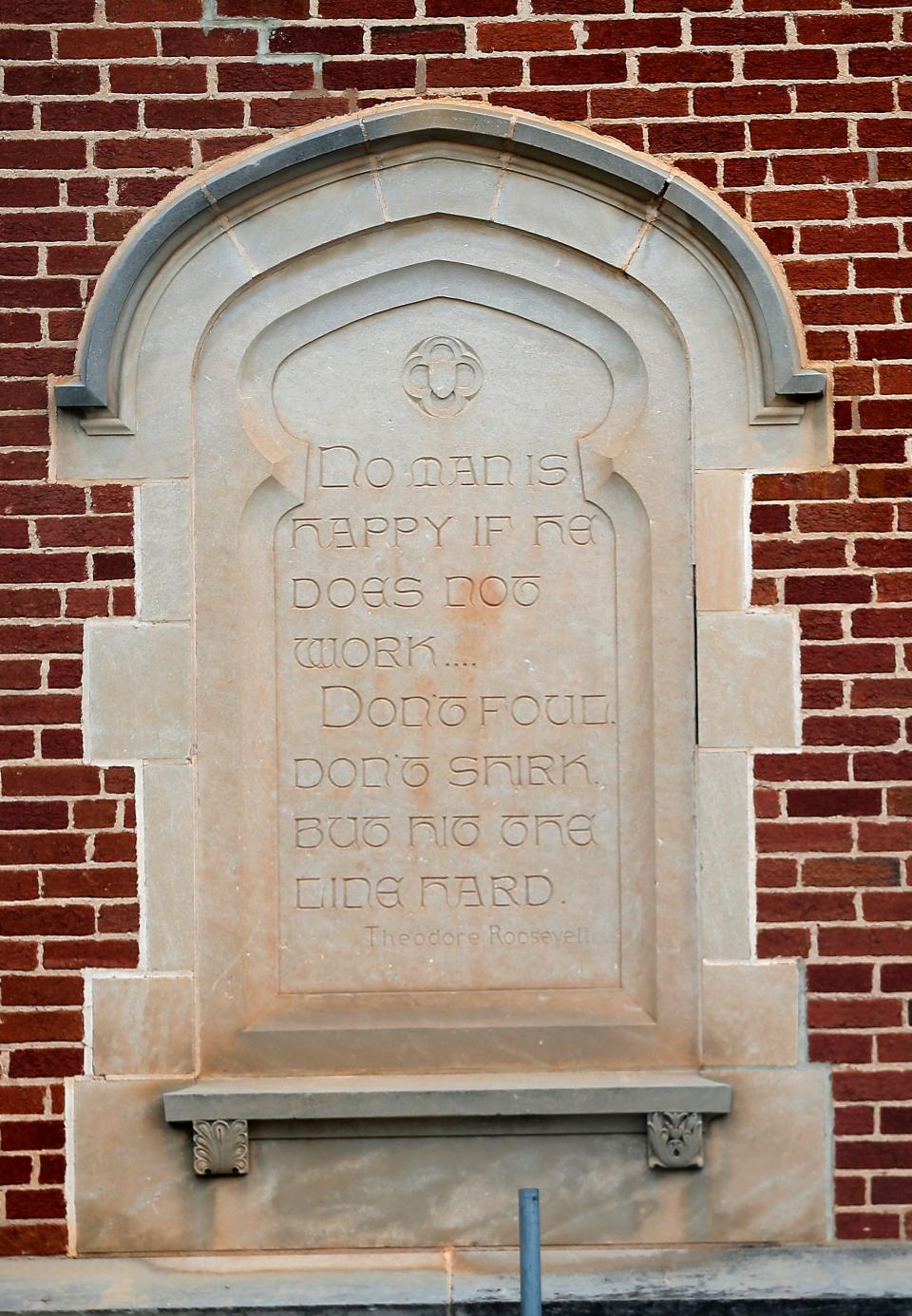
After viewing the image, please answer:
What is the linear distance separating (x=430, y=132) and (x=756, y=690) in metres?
1.78

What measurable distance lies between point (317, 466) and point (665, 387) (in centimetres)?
101

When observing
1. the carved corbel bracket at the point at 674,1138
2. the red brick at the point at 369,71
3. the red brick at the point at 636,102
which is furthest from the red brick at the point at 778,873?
the red brick at the point at 369,71

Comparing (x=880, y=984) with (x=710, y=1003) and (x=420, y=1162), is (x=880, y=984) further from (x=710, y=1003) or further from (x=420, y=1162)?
(x=420, y=1162)

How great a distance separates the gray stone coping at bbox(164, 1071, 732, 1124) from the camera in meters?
3.94

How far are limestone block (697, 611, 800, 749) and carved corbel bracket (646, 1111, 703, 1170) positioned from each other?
1005mm

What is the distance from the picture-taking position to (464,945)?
4.13m

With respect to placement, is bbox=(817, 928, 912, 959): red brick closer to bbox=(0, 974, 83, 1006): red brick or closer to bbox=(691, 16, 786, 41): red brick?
bbox=(0, 974, 83, 1006): red brick

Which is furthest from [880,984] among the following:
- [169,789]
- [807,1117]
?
[169,789]

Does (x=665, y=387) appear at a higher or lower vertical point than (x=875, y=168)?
lower

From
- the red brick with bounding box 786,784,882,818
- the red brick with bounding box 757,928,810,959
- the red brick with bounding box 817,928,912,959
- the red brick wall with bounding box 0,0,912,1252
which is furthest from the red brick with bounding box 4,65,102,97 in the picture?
the red brick with bounding box 817,928,912,959

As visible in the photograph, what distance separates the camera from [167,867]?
159 inches

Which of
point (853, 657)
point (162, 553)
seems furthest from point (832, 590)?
point (162, 553)

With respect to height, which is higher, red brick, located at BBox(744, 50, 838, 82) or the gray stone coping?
red brick, located at BBox(744, 50, 838, 82)

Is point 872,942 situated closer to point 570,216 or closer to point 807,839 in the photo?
point 807,839
